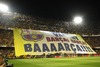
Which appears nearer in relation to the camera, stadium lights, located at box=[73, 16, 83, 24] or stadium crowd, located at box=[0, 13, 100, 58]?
stadium crowd, located at box=[0, 13, 100, 58]

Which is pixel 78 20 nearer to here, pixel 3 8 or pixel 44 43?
pixel 44 43

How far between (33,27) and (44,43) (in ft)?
29.6

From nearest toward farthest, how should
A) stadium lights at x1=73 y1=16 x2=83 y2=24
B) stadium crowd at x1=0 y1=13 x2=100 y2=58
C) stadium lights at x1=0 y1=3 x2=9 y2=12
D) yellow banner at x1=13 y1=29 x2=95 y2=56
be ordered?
1. yellow banner at x1=13 y1=29 x2=95 y2=56
2. stadium crowd at x1=0 y1=13 x2=100 y2=58
3. stadium lights at x1=0 y1=3 x2=9 y2=12
4. stadium lights at x1=73 y1=16 x2=83 y2=24

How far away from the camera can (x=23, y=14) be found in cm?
5600

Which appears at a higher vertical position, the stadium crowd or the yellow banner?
the stadium crowd

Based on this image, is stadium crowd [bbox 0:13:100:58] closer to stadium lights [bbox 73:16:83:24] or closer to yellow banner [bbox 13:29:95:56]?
stadium lights [bbox 73:16:83:24]

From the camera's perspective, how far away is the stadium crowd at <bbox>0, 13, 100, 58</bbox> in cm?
4303

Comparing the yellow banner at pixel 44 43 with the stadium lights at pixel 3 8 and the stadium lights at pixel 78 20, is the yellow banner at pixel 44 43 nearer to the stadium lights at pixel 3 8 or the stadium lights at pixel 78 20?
the stadium lights at pixel 3 8

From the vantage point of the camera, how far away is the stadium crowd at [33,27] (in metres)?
43.0

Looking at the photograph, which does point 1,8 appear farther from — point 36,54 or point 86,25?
point 86,25

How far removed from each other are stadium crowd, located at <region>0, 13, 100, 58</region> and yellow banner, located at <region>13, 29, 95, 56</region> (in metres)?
2.68

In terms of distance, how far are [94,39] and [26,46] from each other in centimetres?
2505

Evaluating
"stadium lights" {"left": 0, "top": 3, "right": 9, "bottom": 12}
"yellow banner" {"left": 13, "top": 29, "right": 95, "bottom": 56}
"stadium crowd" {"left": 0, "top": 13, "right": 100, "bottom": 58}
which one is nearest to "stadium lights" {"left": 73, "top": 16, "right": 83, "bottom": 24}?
"stadium crowd" {"left": 0, "top": 13, "right": 100, "bottom": 58}

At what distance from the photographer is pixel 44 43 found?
43062 millimetres
